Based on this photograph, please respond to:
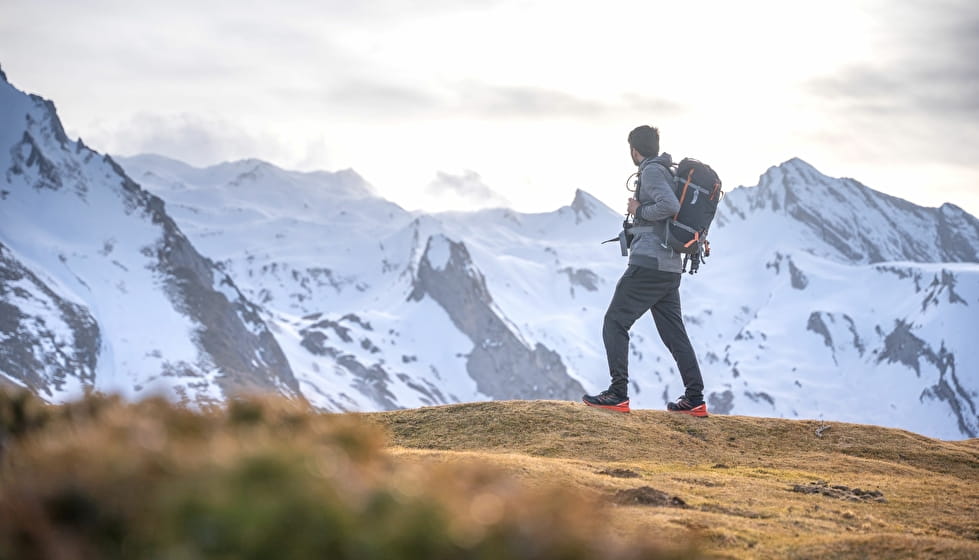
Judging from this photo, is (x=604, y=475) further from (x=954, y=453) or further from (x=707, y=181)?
(x=954, y=453)

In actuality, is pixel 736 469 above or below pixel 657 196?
below

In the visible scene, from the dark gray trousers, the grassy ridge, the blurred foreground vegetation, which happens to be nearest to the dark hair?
the dark gray trousers

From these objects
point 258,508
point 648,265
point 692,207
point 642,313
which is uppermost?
point 692,207

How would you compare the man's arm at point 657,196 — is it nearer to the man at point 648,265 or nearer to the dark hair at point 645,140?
the man at point 648,265

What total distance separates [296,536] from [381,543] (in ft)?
1.22

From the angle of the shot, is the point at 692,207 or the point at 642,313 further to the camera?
the point at 642,313

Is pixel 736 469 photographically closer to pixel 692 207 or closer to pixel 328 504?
pixel 692 207

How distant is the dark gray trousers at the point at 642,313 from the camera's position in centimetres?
1872

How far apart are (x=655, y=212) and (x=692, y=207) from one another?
31.1 inches

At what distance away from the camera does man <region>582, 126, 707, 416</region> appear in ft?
59.8

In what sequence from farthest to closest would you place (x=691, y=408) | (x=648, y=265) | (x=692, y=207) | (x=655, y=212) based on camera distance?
1. (x=691, y=408)
2. (x=648, y=265)
3. (x=692, y=207)
4. (x=655, y=212)

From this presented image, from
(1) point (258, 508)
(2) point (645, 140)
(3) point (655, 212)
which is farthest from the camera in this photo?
(2) point (645, 140)

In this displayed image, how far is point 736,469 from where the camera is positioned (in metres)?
16.6

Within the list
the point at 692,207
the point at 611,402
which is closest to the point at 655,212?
the point at 692,207
